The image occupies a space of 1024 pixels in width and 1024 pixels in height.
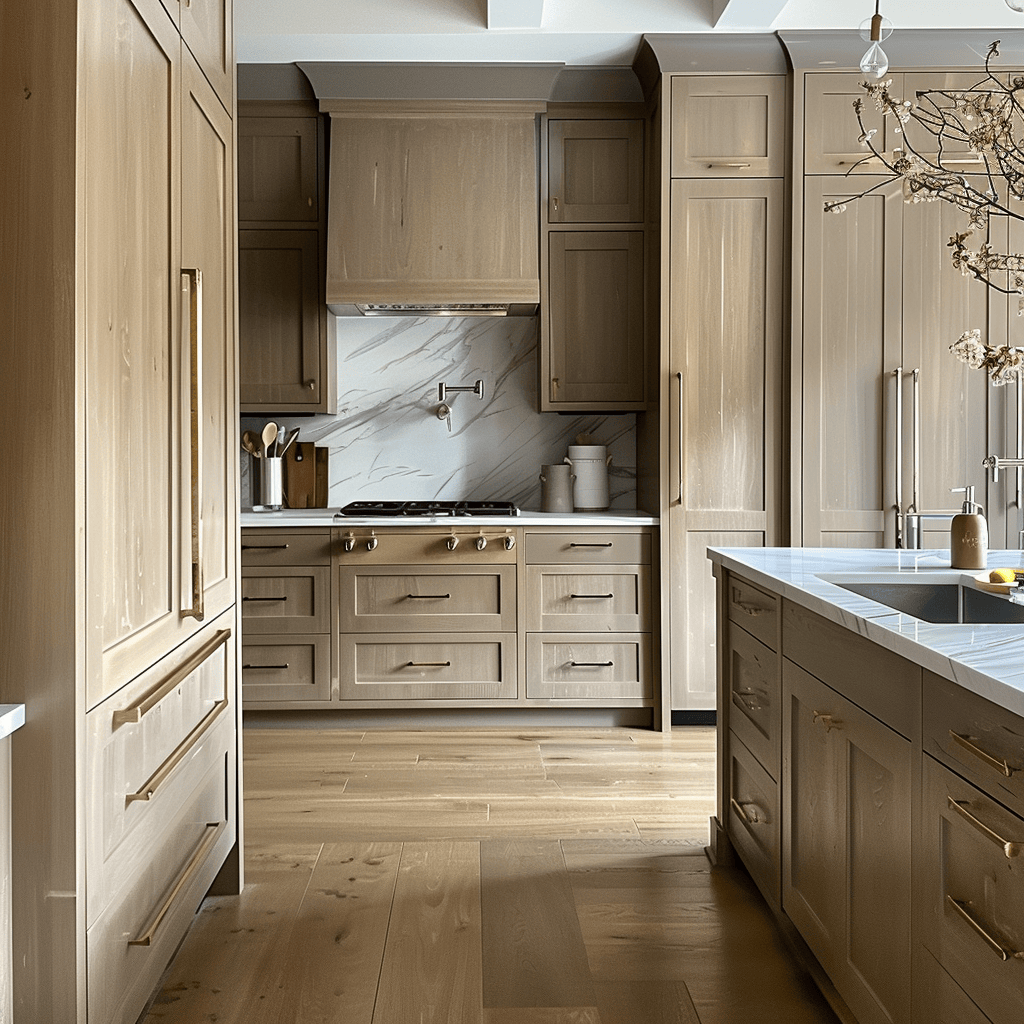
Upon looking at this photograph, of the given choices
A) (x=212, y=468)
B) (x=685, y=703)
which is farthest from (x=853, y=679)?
(x=685, y=703)

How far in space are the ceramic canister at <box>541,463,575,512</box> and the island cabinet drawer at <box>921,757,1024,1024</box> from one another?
3.04 metres

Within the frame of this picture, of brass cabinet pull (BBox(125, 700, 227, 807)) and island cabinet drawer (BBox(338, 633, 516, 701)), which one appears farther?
island cabinet drawer (BBox(338, 633, 516, 701))

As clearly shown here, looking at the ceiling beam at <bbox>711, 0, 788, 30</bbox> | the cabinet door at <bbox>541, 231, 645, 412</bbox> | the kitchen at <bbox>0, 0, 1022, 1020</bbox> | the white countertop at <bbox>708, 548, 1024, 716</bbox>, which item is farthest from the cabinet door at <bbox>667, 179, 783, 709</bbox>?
the white countertop at <bbox>708, 548, 1024, 716</bbox>

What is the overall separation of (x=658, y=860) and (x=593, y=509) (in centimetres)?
198

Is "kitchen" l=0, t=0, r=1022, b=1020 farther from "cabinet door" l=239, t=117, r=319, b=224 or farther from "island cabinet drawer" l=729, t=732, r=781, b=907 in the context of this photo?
"island cabinet drawer" l=729, t=732, r=781, b=907

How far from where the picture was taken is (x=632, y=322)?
4.21 meters

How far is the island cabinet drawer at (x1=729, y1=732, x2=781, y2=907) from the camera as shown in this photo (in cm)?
217

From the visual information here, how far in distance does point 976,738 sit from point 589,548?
9.20ft

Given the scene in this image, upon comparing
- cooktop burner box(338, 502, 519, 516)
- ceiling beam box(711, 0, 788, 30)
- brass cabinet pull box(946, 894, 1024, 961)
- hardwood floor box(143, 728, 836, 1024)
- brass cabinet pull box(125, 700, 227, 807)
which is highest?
ceiling beam box(711, 0, 788, 30)

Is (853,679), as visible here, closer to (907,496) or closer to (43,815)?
(43,815)

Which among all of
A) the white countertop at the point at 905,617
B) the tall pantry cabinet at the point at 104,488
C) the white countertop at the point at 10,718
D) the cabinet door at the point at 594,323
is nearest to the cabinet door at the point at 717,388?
the cabinet door at the point at 594,323

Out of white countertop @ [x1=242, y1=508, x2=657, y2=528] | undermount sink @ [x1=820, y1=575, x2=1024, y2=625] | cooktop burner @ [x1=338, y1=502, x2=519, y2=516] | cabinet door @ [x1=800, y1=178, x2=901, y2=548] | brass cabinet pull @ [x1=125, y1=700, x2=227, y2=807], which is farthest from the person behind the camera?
cooktop burner @ [x1=338, y1=502, x2=519, y2=516]

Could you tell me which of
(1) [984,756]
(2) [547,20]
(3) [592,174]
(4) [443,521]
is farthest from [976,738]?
(3) [592,174]

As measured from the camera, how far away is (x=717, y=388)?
3920 mm
